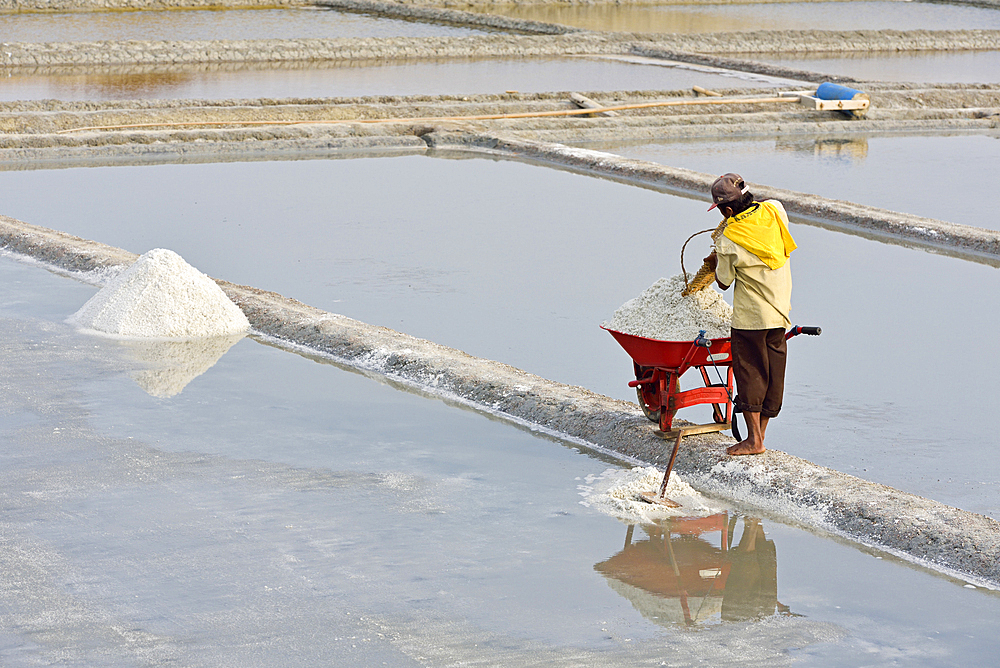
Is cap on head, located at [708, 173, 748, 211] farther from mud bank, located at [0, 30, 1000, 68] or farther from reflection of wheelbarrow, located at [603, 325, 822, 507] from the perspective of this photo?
mud bank, located at [0, 30, 1000, 68]

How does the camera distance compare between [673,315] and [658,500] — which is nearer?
[658,500]

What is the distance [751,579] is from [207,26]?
20.3 metres

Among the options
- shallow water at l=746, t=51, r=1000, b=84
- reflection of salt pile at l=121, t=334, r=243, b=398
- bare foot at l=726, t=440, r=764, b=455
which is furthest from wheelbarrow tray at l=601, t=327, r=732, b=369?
shallow water at l=746, t=51, r=1000, b=84

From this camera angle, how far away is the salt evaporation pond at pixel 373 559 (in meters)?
2.80

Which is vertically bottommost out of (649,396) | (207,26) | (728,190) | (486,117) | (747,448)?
(747,448)

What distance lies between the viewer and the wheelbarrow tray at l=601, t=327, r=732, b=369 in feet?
12.3

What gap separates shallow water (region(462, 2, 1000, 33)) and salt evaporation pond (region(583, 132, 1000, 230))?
463 inches

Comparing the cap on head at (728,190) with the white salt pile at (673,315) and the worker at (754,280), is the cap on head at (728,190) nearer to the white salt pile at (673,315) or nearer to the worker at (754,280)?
the worker at (754,280)

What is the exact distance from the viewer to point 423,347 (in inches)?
201

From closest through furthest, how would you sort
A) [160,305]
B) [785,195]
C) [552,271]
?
[160,305] → [552,271] → [785,195]

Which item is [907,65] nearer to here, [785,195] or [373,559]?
[785,195]

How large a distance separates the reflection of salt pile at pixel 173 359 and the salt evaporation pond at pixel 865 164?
5.50 meters

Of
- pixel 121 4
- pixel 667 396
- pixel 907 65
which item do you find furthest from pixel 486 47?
pixel 667 396

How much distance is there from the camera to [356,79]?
1634 cm
